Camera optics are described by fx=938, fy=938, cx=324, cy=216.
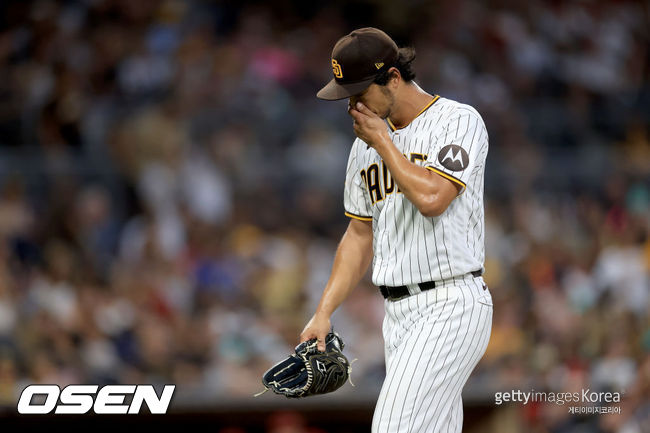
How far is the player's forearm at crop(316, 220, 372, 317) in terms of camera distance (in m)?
3.65

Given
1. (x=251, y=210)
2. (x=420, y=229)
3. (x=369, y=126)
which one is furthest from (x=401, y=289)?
(x=251, y=210)

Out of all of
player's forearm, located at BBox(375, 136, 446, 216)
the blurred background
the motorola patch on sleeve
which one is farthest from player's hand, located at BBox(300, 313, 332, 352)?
the blurred background

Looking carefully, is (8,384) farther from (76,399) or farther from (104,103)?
(104,103)

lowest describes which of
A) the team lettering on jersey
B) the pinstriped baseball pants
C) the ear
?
the pinstriped baseball pants

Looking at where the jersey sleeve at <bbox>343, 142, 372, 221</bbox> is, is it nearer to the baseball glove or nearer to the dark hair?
the dark hair

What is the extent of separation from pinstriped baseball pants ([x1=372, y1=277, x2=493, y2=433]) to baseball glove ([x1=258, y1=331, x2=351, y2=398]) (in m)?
0.24

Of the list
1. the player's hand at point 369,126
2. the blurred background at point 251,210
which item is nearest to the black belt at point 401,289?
the player's hand at point 369,126

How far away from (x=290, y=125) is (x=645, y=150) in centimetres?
355

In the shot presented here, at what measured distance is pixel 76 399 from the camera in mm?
4535

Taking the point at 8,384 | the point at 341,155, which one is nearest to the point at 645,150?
the point at 341,155

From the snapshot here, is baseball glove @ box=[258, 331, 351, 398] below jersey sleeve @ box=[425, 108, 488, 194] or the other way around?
below

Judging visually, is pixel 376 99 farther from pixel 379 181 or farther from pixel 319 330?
pixel 319 330

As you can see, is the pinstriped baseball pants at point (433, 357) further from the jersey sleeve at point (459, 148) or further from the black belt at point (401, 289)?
the jersey sleeve at point (459, 148)

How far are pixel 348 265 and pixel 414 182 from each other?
65 cm
